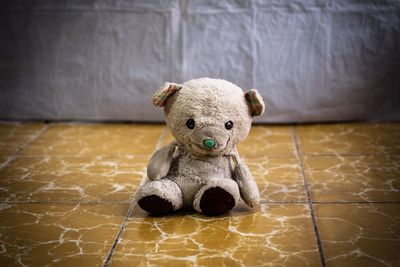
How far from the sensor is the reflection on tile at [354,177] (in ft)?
5.73

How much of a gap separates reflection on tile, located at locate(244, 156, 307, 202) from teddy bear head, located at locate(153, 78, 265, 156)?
24cm

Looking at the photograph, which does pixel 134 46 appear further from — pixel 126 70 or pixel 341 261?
pixel 341 261

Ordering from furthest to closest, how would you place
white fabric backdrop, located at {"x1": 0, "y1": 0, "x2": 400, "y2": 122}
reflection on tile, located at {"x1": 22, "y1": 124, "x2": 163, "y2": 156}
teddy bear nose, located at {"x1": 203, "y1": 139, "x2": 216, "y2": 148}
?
white fabric backdrop, located at {"x1": 0, "y1": 0, "x2": 400, "y2": 122} < reflection on tile, located at {"x1": 22, "y1": 124, "x2": 163, "y2": 156} < teddy bear nose, located at {"x1": 203, "y1": 139, "x2": 216, "y2": 148}

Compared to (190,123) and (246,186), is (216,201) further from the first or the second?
(190,123)

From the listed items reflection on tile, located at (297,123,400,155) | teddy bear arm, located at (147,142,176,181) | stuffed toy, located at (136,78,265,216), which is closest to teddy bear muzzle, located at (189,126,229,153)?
stuffed toy, located at (136,78,265,216)

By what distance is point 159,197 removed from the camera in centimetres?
157

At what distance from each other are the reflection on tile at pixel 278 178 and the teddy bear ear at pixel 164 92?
39 centimetres

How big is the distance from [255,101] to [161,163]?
0.94 ft

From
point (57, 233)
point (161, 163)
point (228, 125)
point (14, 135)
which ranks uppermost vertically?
point (228, 125)

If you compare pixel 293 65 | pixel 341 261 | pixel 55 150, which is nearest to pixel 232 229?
pixel 341 261

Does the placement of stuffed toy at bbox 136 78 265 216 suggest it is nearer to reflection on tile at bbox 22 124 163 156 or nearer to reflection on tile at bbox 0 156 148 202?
reflection on tile at bbox 0 156 148 202

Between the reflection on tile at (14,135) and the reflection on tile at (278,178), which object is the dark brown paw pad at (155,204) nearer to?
the reflection on tile at (278,178)

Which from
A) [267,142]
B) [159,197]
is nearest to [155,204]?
[159,197]

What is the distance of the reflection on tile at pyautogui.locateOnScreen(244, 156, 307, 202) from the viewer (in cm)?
176
